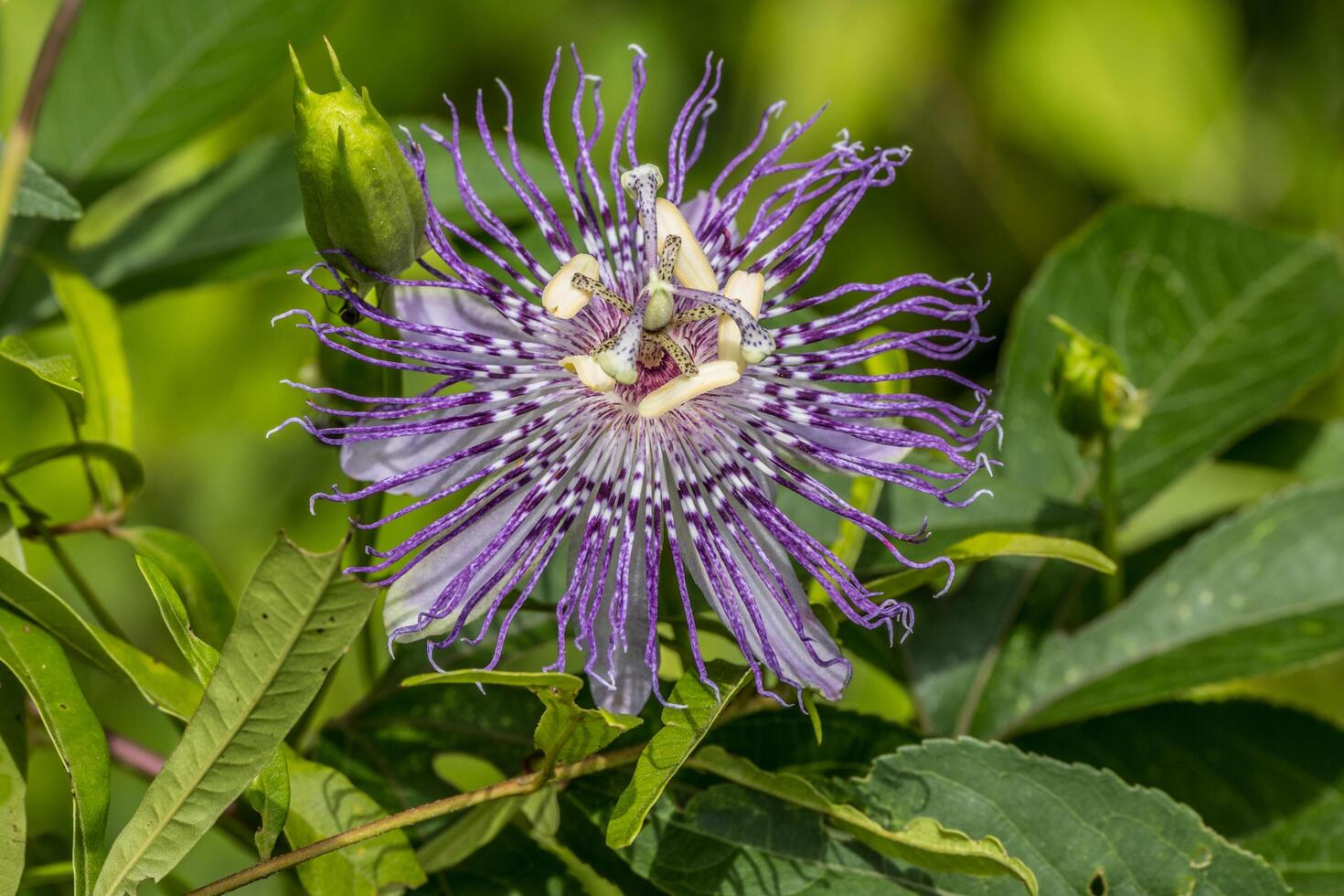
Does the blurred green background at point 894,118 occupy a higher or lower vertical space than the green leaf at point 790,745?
higher

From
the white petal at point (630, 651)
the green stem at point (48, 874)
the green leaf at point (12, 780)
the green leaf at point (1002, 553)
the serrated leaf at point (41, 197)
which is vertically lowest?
the green stem at point (48, 874)

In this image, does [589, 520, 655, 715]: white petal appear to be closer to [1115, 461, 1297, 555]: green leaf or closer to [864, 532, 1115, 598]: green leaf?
[864, 532, 1115, 598]: green leaf

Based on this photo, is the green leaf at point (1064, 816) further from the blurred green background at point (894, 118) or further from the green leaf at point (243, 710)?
the blurred green background at point (894, 118)

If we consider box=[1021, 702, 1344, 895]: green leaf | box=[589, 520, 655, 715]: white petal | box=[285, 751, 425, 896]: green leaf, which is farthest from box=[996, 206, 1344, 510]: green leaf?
box=[285, 751, 425, 896]: green leaf

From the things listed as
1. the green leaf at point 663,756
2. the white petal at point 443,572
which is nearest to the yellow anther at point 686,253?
the white petal at point 443,572

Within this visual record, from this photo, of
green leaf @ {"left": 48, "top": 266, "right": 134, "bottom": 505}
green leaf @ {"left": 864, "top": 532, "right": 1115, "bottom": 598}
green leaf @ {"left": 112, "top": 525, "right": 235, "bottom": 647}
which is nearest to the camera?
green leaf @ {"left": 864, "top": 532, "right": 1115, "bottom": 598}

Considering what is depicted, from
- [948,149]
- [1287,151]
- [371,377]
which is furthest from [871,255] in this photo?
[371,377]
